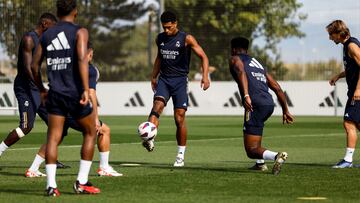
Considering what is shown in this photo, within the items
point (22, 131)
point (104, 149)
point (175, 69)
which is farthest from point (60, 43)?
point (175, 69)

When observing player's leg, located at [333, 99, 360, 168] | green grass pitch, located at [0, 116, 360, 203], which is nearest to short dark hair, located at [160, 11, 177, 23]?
green grass pitch, located at [0, 116, 360, 203]

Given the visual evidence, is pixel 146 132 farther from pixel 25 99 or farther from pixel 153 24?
pixel 153 24

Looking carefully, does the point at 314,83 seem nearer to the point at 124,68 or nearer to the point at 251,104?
the point at 124,68

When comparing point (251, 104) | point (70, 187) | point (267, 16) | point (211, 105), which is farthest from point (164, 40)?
point (267, 16)

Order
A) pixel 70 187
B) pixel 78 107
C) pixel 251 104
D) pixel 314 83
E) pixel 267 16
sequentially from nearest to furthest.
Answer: pixel 78 107
pixel 70 187
pixel 251 104
pixel 314 83
pixel 267 16

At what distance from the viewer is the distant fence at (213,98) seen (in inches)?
1610

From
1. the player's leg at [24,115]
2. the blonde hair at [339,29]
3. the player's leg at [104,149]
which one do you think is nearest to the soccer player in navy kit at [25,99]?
the player's leg at [24,115]

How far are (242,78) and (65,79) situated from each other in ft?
12.7

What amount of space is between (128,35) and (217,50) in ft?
25.9

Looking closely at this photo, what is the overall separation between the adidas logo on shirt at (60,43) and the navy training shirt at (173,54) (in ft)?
17.2

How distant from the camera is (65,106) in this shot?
38.2 feet

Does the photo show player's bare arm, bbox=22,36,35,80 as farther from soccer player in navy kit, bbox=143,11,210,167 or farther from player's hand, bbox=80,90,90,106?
player's hand, bbox=80,90,90,106

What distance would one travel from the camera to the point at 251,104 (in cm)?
1489

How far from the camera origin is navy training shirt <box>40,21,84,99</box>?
37.8ft
